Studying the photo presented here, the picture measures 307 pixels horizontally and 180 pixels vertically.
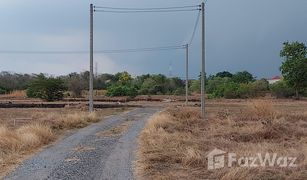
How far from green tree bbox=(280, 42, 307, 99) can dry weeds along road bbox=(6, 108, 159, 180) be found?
66.7 m

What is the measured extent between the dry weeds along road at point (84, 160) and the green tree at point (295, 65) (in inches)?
2625

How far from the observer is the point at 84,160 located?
43.7 ft

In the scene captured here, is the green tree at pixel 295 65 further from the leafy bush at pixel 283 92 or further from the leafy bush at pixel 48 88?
the leafy bush at pixel 48 88

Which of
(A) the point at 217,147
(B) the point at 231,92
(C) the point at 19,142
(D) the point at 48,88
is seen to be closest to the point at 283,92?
(B) the point at 231,92

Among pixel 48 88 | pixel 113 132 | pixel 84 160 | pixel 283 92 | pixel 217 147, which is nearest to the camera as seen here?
pixel 84 160

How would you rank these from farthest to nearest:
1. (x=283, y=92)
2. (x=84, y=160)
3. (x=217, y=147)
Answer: (x=283, y=92) → (x=217, y=147) → (x=84, y=160)

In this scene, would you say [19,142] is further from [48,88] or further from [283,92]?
[283,92]

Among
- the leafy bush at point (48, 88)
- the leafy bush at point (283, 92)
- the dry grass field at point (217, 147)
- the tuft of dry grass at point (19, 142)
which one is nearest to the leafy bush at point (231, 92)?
the leafy bush at point (283, 92)

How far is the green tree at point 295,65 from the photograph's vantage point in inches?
3206

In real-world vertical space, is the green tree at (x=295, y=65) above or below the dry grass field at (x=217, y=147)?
above

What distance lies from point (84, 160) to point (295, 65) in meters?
73.1

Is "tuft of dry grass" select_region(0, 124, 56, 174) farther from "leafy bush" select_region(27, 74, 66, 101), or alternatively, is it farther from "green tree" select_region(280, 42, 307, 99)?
"green tree" select_region(280, 42, 307, 99)

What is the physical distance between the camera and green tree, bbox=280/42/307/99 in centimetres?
8144

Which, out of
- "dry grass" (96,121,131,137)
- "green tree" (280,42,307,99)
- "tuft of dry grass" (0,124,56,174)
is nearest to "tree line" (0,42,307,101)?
"green tree" (280,42,307,99)
